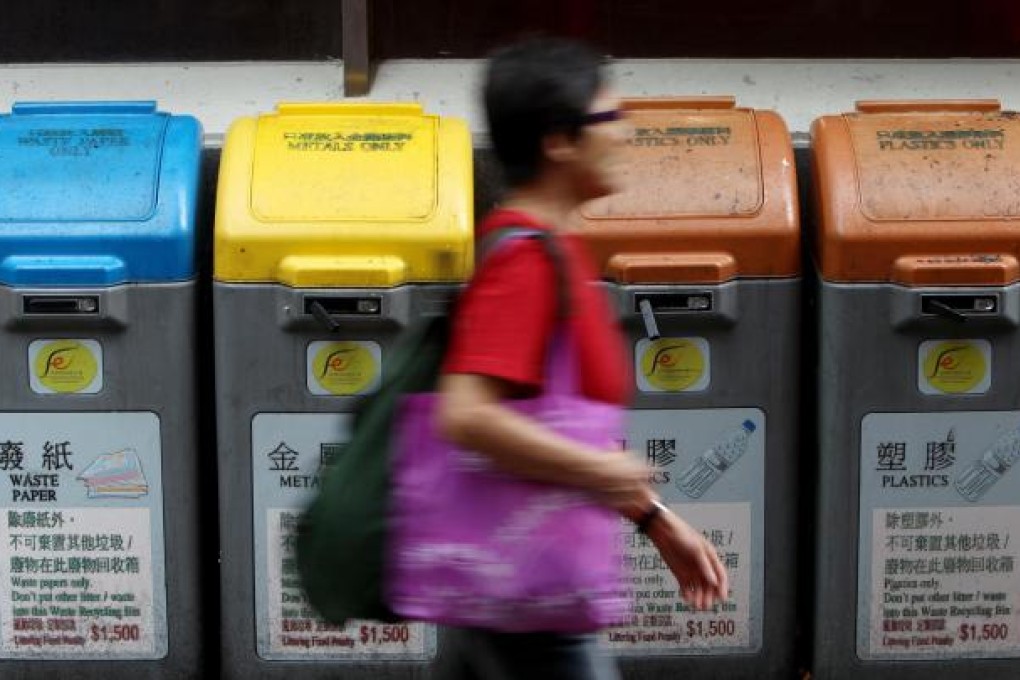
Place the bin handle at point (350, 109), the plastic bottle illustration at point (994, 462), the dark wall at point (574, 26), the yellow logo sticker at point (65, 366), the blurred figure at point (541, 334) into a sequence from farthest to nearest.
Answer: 1. the dark wall at point (574, 26)
2. the bin handle at point (350, 109)
3. the plastic bottle illustration at point (994, 462)
4. the yellow logo sticker at point (65, 366)
5. the blurred figure at point (541, 334)

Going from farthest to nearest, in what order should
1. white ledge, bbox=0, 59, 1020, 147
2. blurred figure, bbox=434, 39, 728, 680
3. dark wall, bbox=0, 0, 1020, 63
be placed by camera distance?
1. dark wall, bbox=0, 0, 1020, 63
2. white ledge, bbox=0, 59, 1020, 147
3. blurred figure, bbox=434, 39, 728, 680

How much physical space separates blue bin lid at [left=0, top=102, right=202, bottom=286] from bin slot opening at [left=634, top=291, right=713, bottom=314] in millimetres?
1151

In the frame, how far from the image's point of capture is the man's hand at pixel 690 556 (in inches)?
107

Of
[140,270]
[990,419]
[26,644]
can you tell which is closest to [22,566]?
[26,644]

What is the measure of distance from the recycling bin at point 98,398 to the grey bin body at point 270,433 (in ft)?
0.32

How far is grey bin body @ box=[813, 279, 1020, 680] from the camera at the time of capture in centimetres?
451

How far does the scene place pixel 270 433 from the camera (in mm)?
4586

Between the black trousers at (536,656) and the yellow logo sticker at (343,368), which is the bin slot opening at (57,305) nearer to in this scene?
the yellow logo sticker at (343,368)

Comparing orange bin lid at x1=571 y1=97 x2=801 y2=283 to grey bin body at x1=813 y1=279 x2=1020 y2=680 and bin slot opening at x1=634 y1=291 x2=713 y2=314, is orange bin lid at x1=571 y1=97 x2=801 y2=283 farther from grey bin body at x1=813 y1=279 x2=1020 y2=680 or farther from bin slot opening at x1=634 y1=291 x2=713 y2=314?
grey bin body at x1=813 y1=279 x2=1020 y2=680

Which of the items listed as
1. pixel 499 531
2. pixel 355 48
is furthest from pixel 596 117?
pixel 355 48

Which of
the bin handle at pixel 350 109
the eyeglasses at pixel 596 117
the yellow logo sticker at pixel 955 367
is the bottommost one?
the yellow logo sticker at pixel 955 367

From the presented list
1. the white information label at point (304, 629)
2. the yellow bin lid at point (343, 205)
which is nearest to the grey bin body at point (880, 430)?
the yellow bin lid at point (343, 205)

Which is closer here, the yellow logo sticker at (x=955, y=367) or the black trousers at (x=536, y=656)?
the black trousers at (x=536, y=656)

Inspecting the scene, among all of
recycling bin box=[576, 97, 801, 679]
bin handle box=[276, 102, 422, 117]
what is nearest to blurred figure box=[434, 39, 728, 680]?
recycling bin box=[576, 97, 801, 679]
